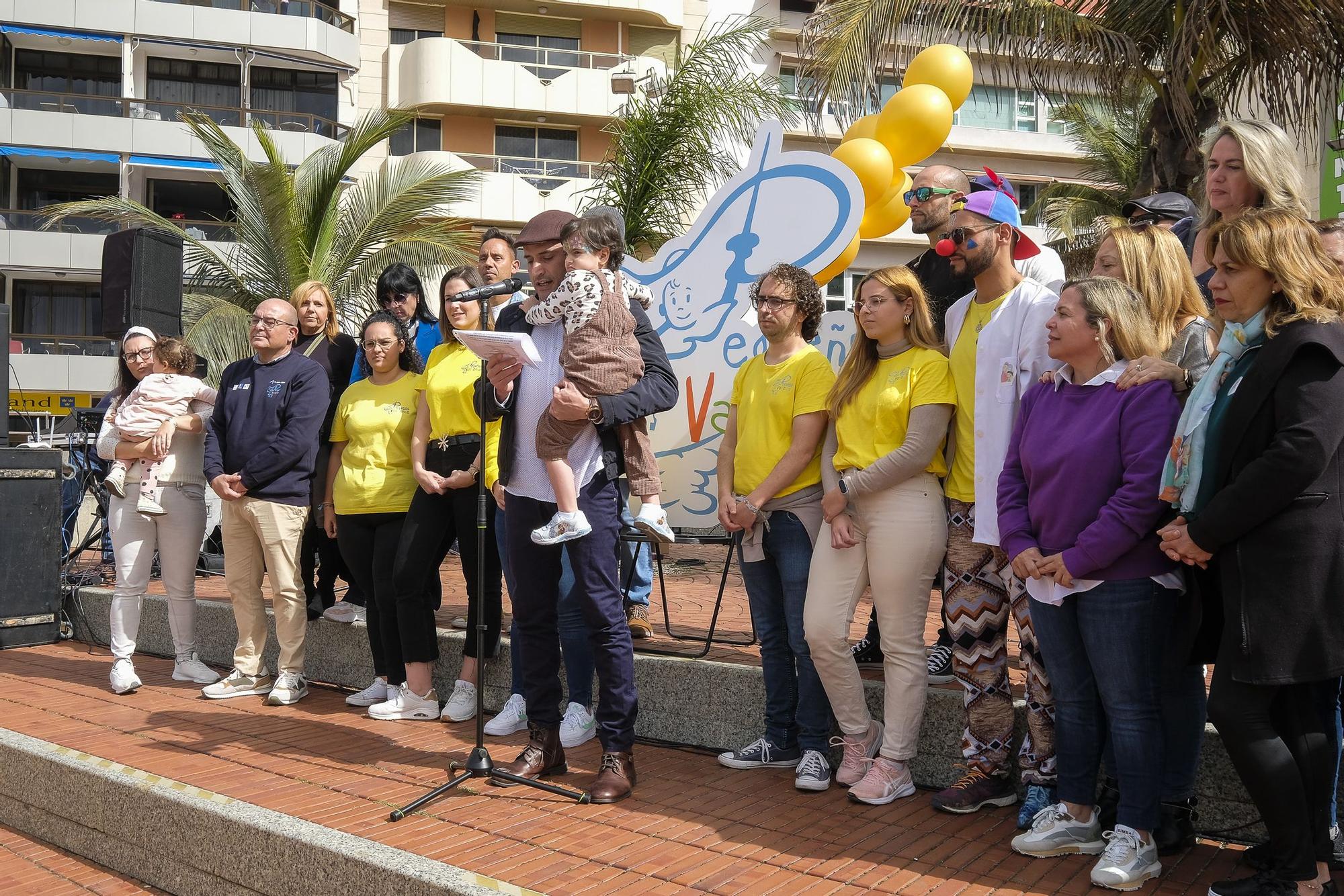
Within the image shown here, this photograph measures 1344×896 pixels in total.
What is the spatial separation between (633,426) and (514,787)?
62.0 inches

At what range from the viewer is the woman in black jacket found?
3.37m

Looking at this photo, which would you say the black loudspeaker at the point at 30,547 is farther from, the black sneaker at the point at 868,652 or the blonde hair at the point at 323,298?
the black sneaker at the point at 868,652

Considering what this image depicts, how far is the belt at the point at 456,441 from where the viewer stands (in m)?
5.96

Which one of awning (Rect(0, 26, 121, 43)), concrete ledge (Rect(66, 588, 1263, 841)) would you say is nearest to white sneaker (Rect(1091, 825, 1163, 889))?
concrete ledge (Rect(66, 588, 1263, 841))

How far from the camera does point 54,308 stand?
112ft

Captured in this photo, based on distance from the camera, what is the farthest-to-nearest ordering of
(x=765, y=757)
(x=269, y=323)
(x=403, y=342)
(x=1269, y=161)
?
(x=269, y=323), (x=403, y=342), (x=765, y=757), (x=1269, y=161)

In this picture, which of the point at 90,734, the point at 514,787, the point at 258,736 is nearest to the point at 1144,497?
the point at 514,787

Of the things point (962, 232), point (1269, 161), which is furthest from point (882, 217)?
point (1269, 161)

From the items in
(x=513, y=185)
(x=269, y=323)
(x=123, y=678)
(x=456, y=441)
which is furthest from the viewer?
(x=513, y=185)

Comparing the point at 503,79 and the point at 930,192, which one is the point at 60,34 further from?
the point at 930,192

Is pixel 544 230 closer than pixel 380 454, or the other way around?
pixel 544 230

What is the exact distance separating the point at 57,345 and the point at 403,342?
29.8 m

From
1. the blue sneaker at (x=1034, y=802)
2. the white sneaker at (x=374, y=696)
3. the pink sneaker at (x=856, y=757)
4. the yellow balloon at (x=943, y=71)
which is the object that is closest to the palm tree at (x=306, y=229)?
the yellow balloon at (x=943, y=71)

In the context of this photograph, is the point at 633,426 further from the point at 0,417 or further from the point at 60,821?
the point at 0,417
